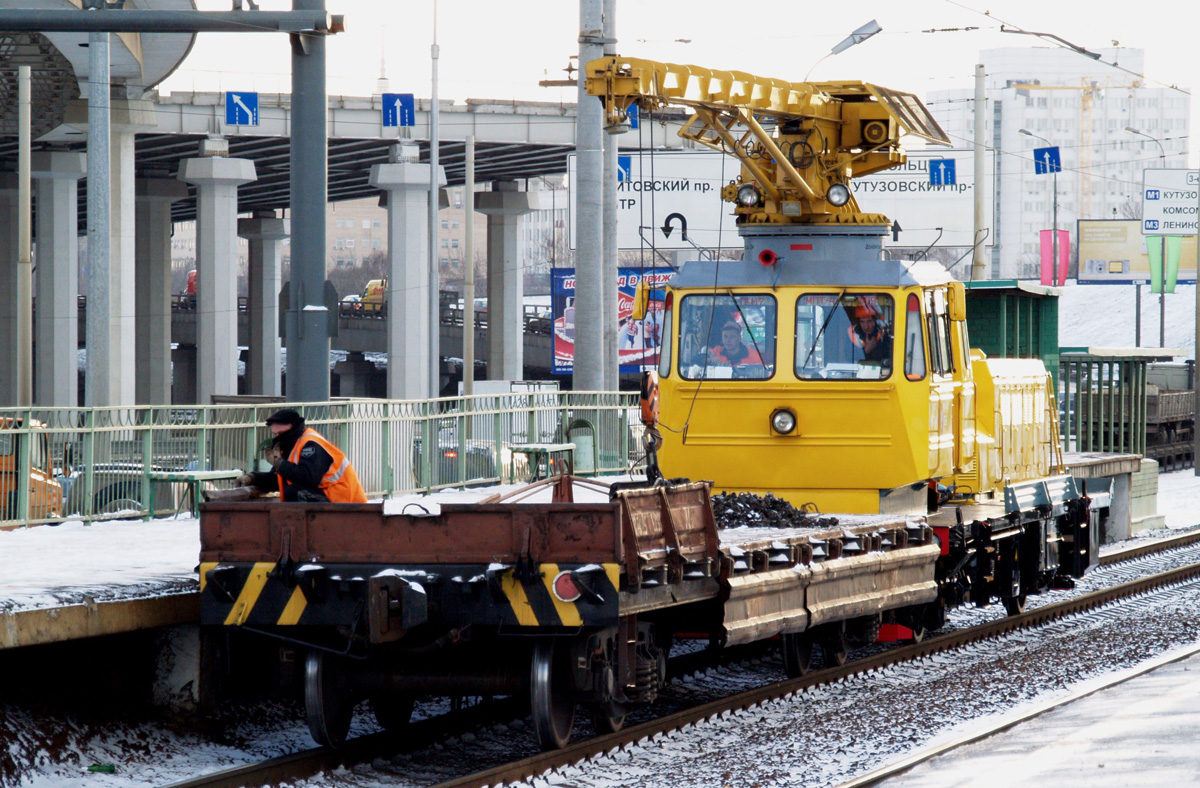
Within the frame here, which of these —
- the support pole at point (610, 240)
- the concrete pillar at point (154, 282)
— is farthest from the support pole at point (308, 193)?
the concrete pillar at point (154, 282)

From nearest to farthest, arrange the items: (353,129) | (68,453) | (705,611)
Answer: (705,611), (68,453), (353,129)

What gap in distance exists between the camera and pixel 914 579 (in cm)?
1189

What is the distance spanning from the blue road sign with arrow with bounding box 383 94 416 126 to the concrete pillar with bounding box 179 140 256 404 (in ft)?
14.8

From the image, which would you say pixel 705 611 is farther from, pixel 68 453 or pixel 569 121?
pixel 569 121

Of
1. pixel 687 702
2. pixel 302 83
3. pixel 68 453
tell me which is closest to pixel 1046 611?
pixel 687 702

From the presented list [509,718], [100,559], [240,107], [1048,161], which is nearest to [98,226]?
[100,559]

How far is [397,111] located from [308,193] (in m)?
30.6

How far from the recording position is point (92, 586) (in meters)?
9.80

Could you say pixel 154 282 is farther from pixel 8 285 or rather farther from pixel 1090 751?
pixel 1090 751

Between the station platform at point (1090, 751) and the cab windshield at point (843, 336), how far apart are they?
3106mm

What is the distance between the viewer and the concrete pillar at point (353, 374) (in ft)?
279

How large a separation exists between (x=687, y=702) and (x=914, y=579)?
2.05m

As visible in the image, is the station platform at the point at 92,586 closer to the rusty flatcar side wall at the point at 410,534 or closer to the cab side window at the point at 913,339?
the rusty flatcar side wall at the point at 410,534

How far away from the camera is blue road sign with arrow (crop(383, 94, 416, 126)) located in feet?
141
